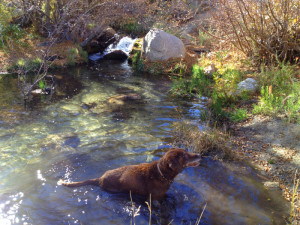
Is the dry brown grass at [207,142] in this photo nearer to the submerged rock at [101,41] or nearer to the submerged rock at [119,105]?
the submerged rock at [119,105]

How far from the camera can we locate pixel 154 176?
4.25m

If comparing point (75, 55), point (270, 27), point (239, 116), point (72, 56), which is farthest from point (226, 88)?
point (75, 55)

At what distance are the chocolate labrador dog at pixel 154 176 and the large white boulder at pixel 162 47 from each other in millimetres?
10269

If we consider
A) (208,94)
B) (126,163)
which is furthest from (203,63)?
(126,163)

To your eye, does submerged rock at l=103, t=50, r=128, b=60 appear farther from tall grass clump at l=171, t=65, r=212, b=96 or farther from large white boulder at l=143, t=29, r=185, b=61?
tall grass clump at l=171, t=65, r=212, b=96

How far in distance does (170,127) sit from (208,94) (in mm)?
2703

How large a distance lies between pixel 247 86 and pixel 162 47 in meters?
6.50

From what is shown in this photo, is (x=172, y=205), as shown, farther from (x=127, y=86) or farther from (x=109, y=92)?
(x=127, y=86)

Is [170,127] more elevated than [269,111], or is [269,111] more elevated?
[269,111]

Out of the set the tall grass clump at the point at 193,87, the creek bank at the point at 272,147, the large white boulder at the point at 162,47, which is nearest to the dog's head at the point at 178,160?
the creek bank at the point at 272,147

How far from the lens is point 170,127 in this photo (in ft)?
23.5

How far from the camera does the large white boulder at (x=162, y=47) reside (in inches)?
545

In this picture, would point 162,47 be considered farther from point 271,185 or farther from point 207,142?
point 271,185

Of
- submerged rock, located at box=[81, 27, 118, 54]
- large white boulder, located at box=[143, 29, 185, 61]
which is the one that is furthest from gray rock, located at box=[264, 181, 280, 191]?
submerged rock, located at box=[81, 27, 118, 54]
